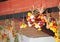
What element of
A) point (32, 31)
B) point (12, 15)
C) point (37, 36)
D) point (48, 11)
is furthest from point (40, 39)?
point (48, 11)

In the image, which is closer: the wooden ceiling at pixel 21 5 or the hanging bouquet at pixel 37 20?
the hanging bouquet at pixel 37 20

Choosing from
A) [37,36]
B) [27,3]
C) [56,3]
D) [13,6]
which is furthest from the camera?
[37,36]

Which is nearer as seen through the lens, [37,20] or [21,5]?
[37,20]

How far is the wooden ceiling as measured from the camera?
12.2ft

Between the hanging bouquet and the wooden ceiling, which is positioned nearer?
the hanging bouquet

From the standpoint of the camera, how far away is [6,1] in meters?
4.49

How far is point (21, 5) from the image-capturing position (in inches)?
166

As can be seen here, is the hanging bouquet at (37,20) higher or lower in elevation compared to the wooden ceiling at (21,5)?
lower

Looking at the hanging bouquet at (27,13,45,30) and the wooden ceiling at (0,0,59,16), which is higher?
the wooden ceiling at (0,0,59,16)

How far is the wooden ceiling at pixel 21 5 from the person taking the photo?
3.72 metres

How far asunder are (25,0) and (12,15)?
0.53 m

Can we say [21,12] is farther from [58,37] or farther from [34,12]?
[58,37]

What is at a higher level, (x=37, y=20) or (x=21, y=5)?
(x=21, y=5)

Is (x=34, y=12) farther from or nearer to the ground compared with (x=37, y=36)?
farther from the ground
